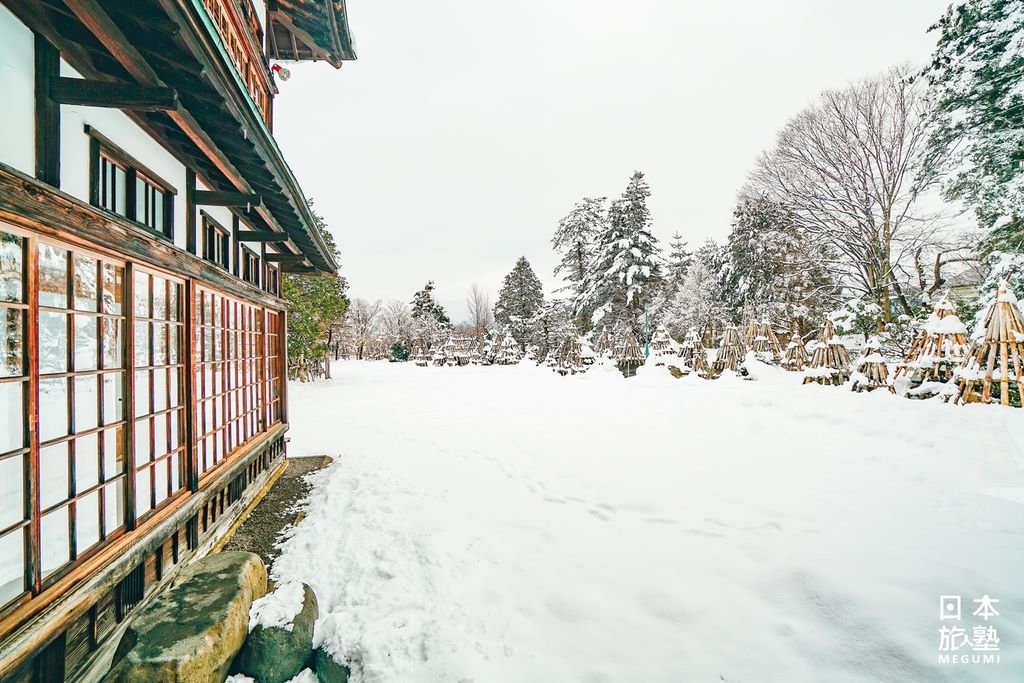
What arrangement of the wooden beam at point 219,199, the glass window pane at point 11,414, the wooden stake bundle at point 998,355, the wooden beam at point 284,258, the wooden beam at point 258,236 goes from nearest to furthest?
the glass window pane at point 11,414
the wooden beam at point 219,199
the wooden beam at point 258,236
the wooden stake bundle at point 998,355
the wooden beam at point 284,258

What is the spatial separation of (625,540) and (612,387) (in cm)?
964

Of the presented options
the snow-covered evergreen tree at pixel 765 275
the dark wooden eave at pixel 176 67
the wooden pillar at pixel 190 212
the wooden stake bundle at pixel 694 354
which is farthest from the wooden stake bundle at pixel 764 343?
the wooden pillar at pixel 190 212

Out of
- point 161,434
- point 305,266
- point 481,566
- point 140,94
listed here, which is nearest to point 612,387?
point 305,266

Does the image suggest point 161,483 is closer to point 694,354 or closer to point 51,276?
point 51,276

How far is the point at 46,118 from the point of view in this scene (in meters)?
2.05

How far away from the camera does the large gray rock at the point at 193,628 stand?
210 centimetres

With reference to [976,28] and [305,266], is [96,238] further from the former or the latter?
[976,28]

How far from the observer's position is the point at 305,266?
748cm

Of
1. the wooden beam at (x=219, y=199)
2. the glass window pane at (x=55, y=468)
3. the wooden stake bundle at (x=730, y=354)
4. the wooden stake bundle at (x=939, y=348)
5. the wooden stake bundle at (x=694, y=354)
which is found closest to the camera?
the glass window pane at (x=55, y=468)

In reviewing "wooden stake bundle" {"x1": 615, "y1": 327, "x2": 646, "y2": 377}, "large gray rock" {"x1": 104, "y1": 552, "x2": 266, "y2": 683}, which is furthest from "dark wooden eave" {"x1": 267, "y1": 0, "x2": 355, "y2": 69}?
"wooden stake bundle" {"x1": 615, "y1": 327, "x2": 646, "y2": 377}

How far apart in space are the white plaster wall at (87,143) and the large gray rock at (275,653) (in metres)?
2.74

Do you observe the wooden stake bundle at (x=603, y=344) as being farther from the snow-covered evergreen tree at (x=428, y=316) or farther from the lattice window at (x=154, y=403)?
the snow-covered evergreen tree at (x=428, y=316)

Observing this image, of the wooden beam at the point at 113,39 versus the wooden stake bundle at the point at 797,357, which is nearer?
the wooden beam at the point at 113,39

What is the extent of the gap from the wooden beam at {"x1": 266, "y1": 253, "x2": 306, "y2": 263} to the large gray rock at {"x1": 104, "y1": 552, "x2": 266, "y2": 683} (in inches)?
184
